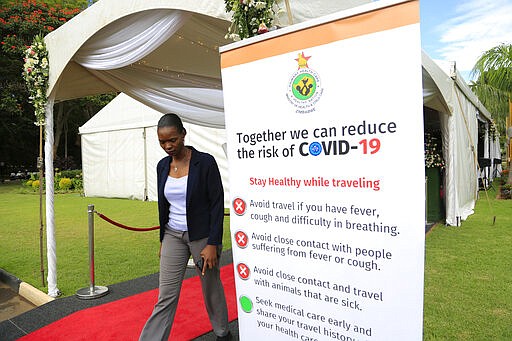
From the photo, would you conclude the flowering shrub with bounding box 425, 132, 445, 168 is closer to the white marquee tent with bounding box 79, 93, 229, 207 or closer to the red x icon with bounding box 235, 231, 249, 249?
the white marquee tent with bounding box 79, 93, 229, 207

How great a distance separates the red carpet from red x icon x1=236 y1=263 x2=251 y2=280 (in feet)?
4.57

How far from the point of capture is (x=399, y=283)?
5.30 ft

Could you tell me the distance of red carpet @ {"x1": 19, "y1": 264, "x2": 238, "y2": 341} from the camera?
334 centimetres

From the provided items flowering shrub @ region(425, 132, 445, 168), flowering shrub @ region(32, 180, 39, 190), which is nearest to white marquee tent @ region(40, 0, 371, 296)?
flowering shrub @ region(425, 132, 445, 168)

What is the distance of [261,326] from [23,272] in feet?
15.2

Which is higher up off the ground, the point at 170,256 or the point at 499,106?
the point at 499,106

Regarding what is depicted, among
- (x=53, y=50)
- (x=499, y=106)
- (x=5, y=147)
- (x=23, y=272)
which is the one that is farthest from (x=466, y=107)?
(x=5, y=147)

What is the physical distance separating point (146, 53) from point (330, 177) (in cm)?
270

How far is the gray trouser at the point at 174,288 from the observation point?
269 centimetres

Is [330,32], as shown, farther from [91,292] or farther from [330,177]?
[91,292]

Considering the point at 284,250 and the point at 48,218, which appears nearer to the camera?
the point at 284,250

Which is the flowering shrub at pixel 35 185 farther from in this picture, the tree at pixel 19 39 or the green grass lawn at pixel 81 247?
the green grass lawn at pixel 81 247

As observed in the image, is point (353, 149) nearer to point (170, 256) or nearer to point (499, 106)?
point (170, 256)

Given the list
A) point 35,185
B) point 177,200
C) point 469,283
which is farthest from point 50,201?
point 35,185
